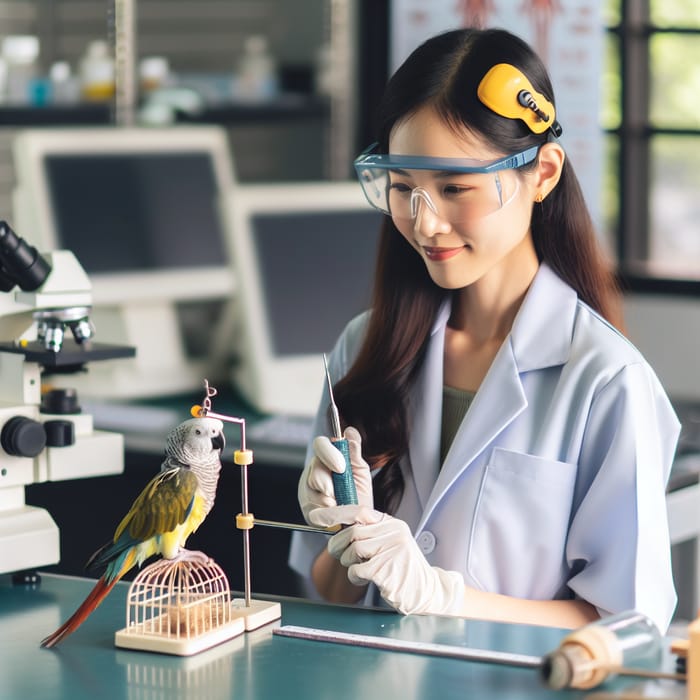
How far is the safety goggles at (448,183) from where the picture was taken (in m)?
1.82

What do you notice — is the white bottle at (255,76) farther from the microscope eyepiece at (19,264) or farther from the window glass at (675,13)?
the microscope eyepiece at (19,264)

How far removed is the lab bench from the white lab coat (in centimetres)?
23

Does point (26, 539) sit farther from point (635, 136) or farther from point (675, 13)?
point (675, 13)

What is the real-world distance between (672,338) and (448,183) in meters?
2.83

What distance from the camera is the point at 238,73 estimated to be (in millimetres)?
4570

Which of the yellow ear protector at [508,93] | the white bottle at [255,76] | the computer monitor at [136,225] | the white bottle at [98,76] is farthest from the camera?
the white bottle at [255,76]

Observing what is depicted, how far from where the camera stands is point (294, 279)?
3.52 m

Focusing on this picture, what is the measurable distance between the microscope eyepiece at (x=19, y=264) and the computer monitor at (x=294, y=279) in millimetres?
1540

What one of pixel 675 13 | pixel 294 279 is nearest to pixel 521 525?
pixel 294 279

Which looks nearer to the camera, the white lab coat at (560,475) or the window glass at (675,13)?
the white lab coat at (560,475)

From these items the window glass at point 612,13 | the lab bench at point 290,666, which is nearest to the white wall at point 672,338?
the window glass at point 612,13

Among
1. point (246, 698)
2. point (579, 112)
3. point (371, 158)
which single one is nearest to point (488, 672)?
point (246, 698)

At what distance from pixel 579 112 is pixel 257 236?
1571mm

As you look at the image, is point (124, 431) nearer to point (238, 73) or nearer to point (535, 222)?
point (535, 222)
